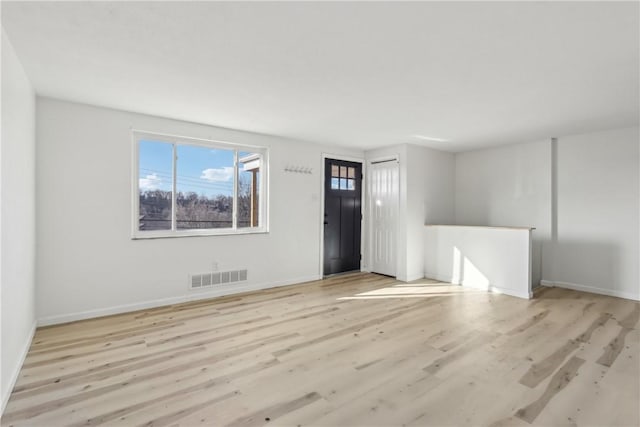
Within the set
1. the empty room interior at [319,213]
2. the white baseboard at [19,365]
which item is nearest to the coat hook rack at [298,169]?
the empty room interior at [319,213]

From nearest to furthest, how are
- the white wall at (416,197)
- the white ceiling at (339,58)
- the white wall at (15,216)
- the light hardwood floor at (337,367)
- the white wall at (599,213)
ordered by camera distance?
the white ceiling at (339,58) → the light hardwood floor at (337,367) → the white wall at (15,216) → the white wall at (599,213) → the white wall at (416,197)

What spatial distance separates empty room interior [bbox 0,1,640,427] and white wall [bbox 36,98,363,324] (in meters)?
0.02

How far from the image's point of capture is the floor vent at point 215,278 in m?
4.32

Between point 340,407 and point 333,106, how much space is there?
A: 280 centimetres

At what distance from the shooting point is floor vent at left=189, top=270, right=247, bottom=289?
432 centimetres

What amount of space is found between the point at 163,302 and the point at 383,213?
12.5ft

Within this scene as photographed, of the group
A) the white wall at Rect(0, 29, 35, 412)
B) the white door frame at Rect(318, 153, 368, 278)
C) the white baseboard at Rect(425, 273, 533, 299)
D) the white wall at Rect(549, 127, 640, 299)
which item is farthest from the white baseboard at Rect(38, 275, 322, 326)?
the white wall at Rect(549, 127, 640, 299)

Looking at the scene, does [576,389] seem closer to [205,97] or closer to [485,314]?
[485,314]

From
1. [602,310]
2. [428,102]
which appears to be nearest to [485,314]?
[602,310]

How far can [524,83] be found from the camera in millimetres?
2852

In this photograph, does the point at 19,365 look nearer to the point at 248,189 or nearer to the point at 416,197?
the point at 248,189

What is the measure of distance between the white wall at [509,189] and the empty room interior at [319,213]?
35 mm

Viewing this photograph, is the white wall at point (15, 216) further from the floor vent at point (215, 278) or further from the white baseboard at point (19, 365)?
the floor vent at point (215, 278)

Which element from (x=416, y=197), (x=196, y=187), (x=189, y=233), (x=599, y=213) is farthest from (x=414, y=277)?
(x=196, y=187)
